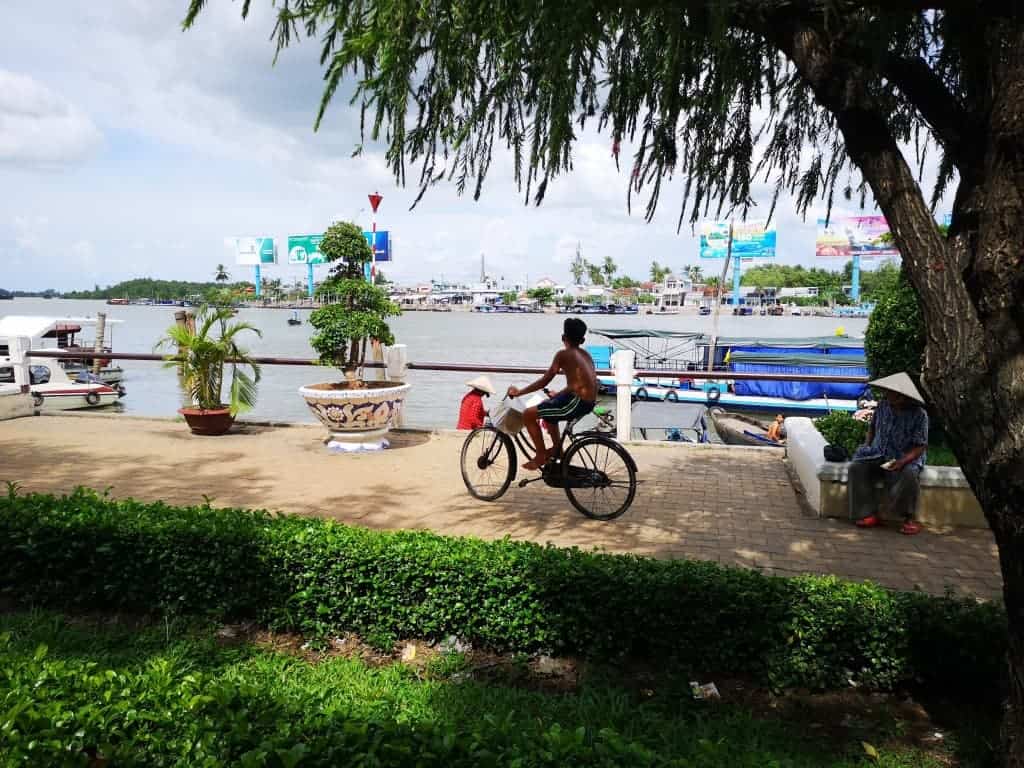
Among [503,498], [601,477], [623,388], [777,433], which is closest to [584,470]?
[601,477]

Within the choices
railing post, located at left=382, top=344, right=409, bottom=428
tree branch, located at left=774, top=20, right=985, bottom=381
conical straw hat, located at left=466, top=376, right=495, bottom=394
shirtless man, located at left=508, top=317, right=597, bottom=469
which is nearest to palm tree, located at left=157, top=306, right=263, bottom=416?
railing post, located at left=382, top=344, right=409, bottom=428

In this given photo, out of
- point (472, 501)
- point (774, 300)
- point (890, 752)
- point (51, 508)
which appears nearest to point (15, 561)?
point (51, 508)

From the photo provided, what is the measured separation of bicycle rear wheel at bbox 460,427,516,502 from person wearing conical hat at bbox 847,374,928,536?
2.67 meters

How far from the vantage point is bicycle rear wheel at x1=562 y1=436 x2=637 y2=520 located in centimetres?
537

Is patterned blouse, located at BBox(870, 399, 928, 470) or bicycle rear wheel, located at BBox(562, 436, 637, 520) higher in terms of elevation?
patterned blouse, located at BBox(870, 399, 928, 470)

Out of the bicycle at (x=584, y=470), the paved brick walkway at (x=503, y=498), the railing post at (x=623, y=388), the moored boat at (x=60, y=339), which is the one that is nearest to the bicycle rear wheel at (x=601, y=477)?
the bicycle at (x=584, y=470)

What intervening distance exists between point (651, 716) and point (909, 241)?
6.54 feet

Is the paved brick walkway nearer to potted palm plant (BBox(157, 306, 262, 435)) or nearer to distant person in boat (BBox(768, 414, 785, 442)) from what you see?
potted palm plant (BBox(157, 306, 262, 435))

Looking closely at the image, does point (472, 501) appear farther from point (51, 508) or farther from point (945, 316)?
point (945, 316)

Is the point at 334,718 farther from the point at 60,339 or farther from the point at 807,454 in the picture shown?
the point at 60,339

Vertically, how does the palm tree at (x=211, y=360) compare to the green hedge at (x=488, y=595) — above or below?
above

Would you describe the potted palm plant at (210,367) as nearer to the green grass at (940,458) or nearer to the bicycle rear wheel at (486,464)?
the bicycle rear wheel at (486,464)

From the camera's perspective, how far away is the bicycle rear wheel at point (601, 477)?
5367mm

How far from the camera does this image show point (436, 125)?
3.17 m
